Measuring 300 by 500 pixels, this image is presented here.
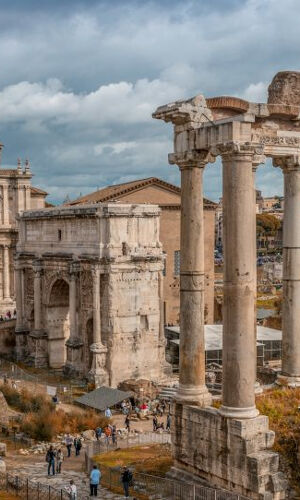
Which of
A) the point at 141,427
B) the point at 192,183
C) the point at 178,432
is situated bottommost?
the point at 141,427

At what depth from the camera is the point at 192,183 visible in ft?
49.2

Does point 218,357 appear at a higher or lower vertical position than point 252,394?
lower

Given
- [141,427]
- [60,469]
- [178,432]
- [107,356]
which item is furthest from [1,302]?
[178,432]

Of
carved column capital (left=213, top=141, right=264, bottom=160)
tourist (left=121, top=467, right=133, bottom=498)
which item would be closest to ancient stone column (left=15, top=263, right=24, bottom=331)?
tourist (left=121, top=467, right=133, bottom=498)

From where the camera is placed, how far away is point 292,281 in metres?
16.1

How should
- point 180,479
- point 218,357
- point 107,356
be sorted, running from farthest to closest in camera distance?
point 218,357 → point 107,356 → point 180,479

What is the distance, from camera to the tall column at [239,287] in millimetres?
13398

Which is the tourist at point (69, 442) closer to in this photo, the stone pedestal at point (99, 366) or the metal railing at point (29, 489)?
the metal railing at point (29, 489)

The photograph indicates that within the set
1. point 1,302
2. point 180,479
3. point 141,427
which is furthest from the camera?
point 1,302

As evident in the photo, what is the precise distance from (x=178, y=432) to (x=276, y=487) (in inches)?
112

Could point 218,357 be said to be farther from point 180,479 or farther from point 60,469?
point 180,479

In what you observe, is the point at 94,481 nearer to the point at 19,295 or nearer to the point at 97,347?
the point at 97,347

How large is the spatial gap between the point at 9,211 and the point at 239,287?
3956cm

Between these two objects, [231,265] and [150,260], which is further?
[150,260]
